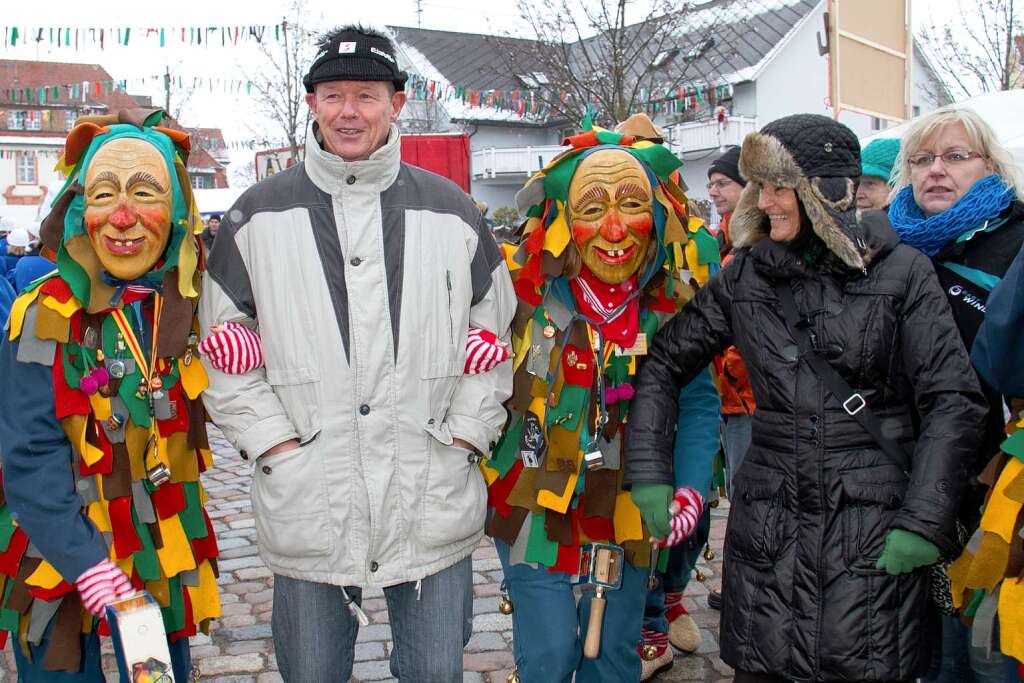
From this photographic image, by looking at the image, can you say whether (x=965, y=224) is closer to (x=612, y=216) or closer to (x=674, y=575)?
(x=612, y=216)

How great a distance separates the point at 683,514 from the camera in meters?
2.85

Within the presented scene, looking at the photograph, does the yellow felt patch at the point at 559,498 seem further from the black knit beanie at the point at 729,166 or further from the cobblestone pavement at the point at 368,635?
the black knit beanie at the point at 729,166

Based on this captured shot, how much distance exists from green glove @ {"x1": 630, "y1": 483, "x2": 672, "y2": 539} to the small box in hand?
52.7 inches

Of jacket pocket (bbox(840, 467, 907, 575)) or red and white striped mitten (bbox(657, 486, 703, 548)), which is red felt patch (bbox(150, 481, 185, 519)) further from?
jacket pocket (bbox(840, 467, 907, 575))

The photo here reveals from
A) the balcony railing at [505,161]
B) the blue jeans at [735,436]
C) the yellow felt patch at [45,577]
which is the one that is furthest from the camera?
the balcony railing at [505,161]

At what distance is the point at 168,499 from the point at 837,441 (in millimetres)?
1884

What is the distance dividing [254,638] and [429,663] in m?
1.92

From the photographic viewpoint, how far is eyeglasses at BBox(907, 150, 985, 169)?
294cm

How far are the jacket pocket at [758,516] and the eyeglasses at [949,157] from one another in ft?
3.94

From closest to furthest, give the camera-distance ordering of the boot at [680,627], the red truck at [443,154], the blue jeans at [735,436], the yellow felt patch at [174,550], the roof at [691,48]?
the yellow felt patch at [174,550]
the boot at [680,627]
the blue jeans at [735,436]
the red truck at [443,154]
the roof at [691,48]

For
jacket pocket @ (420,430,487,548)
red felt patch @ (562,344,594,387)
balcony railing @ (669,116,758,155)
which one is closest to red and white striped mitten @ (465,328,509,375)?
jacket pocket @ (420,430,487,548)

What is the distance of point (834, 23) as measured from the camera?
6.98 metres

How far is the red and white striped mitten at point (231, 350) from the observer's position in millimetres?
2482

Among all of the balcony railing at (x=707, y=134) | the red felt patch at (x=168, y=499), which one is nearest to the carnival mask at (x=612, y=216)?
the red felt patch at (x=168, y=499)
